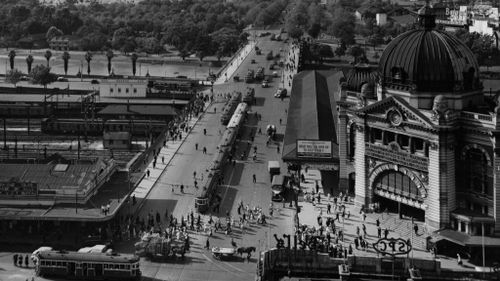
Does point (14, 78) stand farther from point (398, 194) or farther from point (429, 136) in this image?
point (429, 136)

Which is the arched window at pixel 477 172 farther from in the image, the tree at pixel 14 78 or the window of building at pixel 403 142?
the tree at pixel 14 78

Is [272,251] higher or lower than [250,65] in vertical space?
lower

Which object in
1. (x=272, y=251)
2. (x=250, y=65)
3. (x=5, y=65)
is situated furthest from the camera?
(x=5, y=65)

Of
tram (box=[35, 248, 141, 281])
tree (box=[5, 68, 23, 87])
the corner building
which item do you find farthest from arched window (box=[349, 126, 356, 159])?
tree (box=[5, 68, 23, 87])

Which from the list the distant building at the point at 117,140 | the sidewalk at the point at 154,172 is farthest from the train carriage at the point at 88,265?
the distant building at the point at 117,140

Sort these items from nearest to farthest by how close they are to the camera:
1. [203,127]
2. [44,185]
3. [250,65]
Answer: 1. [44,185]
2. [203,127]
3. [250,65]

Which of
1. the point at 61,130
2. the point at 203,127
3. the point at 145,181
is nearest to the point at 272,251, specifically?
the point at 145,181

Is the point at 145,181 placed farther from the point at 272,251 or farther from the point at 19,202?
the point at 272,251
